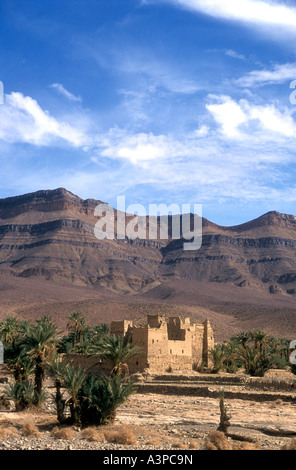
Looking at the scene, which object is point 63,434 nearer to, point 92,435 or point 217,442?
point 92,435

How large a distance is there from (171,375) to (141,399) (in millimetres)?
4938

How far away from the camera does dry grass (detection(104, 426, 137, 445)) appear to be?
1864 centimetres

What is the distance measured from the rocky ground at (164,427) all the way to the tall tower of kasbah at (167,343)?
6.89m

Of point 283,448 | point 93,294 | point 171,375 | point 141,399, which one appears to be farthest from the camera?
point 93,294

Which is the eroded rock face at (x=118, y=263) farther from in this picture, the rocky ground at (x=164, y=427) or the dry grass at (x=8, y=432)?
the dry grass at (x=8, y=432)

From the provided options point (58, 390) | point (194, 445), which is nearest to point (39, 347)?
point (58, 390)

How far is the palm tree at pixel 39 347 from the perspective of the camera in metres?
25.6

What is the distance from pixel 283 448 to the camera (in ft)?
57.3

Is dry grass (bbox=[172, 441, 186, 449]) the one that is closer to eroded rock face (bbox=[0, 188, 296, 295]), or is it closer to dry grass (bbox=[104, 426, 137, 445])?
dry grass (bbox=[104, 426, 137, 445])

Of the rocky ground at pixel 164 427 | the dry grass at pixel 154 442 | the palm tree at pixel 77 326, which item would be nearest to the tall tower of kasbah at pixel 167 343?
the rocky ground at pixel 164 427

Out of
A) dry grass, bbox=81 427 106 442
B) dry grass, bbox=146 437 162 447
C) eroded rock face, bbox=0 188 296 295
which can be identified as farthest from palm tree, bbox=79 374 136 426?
eroded rock face, bbox=0 188 296 295

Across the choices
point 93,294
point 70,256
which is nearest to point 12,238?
point 70,256

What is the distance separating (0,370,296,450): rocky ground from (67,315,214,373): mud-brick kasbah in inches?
271

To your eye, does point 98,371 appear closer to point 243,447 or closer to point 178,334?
point 178,334
